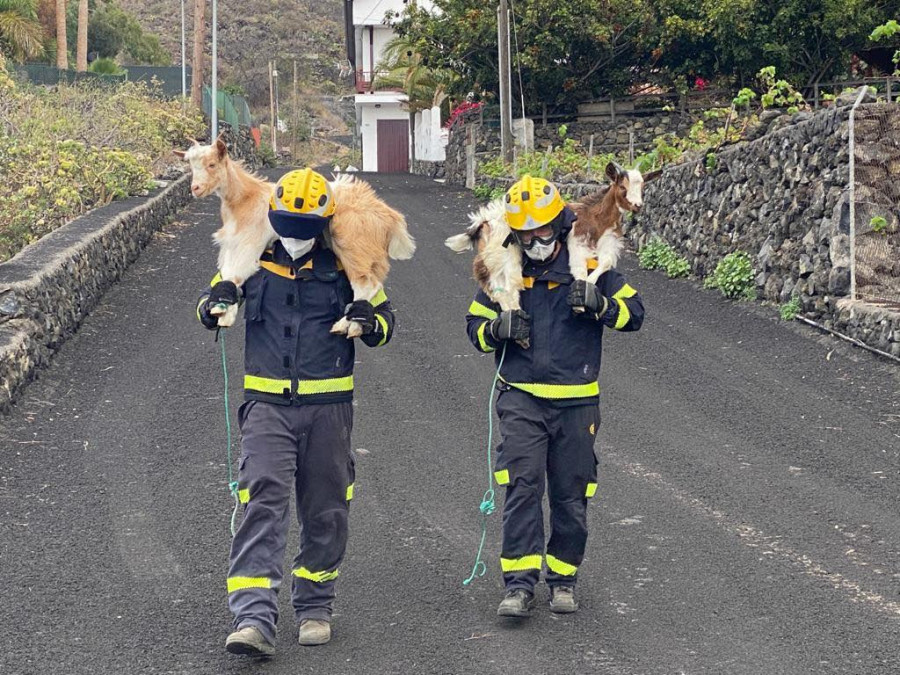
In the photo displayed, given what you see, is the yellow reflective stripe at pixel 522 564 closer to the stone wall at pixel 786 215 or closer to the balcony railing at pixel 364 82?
the stone wall at pixel 786 215

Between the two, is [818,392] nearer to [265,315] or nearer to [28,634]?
[265,315]

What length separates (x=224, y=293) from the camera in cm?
549

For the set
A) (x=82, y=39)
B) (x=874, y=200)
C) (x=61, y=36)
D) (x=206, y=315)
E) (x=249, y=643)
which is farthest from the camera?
(x=82, y=39)

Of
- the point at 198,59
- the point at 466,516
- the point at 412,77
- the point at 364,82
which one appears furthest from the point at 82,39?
the point at 466,516

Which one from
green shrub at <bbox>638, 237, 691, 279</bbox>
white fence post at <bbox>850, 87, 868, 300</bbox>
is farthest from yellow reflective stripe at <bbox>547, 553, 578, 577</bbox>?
green shrub at <bbox>638, 237, 691, 279</bbox>

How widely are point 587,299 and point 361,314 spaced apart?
1015 millimetres

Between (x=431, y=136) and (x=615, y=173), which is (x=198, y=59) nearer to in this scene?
(x=431, y=136)

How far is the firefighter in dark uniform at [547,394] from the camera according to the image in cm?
572

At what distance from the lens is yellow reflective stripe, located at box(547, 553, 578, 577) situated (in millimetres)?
5812

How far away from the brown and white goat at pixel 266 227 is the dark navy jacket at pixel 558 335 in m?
0.64

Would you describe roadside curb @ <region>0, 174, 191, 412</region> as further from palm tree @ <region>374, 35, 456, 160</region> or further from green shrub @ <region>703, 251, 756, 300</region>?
palm tree @ <region>374, 35, 456, 160</region>

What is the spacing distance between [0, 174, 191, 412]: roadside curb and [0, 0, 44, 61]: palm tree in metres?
19.4

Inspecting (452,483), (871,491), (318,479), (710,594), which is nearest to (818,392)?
(871,491)

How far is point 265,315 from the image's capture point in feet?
18.1
